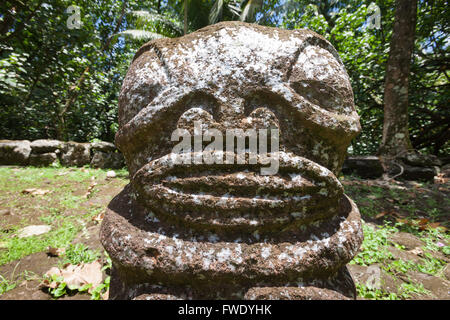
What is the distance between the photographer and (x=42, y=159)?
4957 mm

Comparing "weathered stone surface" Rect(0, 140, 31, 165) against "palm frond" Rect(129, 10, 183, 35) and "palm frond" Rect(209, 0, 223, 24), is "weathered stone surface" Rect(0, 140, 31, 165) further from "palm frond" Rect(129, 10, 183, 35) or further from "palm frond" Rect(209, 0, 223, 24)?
"palm frond" Rect(209, 0, 223, 24)

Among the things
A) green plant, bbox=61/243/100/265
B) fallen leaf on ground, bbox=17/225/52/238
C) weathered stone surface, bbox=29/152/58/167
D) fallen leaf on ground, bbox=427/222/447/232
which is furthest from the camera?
weathered stone surface, bbox=29/152/58/167

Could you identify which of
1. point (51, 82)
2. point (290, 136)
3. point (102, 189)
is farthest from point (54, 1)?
point (290, 136)

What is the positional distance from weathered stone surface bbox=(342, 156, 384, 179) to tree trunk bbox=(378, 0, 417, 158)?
27 cm

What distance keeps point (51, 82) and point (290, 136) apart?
Result: 6.85 meters

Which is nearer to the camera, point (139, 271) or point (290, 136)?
point (139, 271)

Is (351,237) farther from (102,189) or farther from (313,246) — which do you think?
(102,189)

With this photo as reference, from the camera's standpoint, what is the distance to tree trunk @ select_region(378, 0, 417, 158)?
366 cm

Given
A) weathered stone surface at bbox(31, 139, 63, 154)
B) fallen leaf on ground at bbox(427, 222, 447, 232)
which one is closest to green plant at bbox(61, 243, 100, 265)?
fallen leaf on ground at bbox(427, 222, 447, 232)

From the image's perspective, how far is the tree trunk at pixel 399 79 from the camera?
3.66 meters

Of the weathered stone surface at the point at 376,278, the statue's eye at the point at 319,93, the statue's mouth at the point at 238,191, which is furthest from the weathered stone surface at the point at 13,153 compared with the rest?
the weathered stone surface at the point at 376,278

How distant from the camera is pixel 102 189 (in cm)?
358
